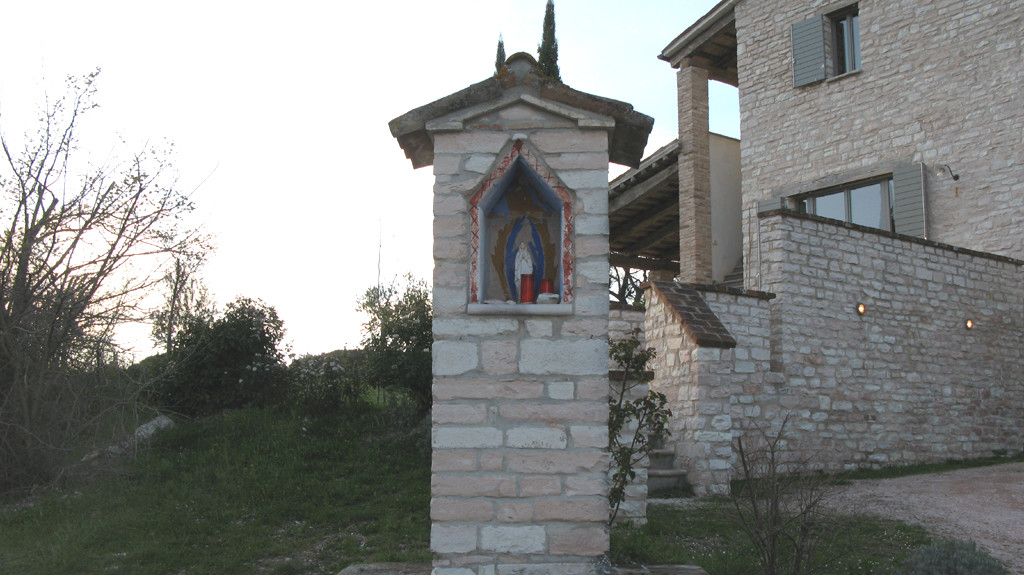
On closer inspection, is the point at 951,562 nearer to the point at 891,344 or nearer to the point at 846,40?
the point at 891,344

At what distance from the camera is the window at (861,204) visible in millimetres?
13492

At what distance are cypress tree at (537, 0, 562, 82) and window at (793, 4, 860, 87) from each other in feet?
21.0

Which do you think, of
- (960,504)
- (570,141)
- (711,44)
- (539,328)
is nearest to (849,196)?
(711,44)

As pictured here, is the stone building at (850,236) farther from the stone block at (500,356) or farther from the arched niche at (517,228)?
the stone block at (500,356)

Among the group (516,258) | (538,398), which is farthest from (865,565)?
(516,258)

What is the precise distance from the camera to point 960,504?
7.88 metres

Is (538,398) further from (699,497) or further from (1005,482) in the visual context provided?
(1005,482)

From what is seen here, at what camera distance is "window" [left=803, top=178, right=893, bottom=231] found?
13.5 meters

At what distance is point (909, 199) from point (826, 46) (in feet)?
10.4

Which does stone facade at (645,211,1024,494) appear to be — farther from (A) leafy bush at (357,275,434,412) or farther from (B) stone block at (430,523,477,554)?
(B) stone block at (430,523,477,554)

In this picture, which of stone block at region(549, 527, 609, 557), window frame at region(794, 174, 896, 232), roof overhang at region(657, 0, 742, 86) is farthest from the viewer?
roof overhang at region(657, 0, 742, 86)

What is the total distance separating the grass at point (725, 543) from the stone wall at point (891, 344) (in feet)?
9.39

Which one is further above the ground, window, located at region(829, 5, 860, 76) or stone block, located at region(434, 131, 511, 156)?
window, located at region(829, 5, 860, 76)

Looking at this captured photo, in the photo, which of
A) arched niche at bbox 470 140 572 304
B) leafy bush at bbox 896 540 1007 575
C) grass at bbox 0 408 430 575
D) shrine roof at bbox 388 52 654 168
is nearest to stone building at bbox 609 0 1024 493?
grass at bbox 0 408 430 575
